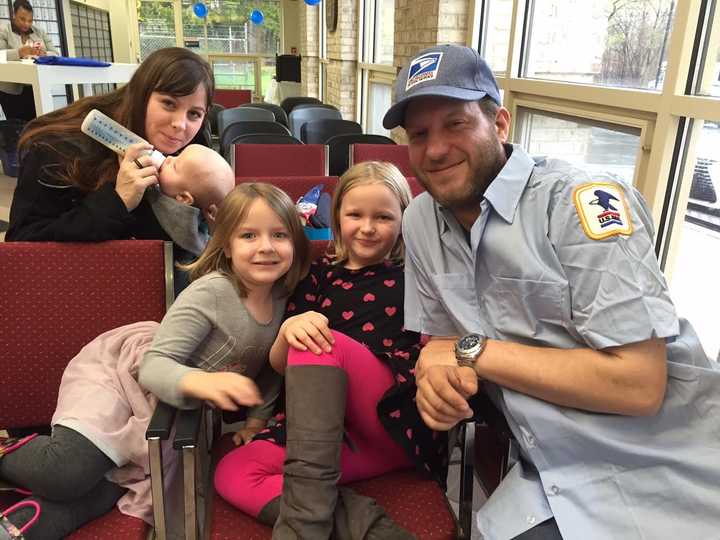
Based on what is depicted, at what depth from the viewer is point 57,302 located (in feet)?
4.71

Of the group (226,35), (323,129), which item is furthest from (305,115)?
(226,35)

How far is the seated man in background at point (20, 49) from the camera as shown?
4891 mm

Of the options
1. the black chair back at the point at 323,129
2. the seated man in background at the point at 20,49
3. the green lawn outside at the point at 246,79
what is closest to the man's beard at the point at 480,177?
the black chair back at the point at 323,129

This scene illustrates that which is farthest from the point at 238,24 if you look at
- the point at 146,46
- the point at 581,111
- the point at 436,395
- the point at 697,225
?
the point at 436,395

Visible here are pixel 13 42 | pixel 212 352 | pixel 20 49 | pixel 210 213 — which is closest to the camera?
pixel 212 352

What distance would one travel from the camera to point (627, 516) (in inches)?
40.2

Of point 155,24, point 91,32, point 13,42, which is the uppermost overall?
point 155,24

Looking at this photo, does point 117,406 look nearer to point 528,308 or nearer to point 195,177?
point 195,177

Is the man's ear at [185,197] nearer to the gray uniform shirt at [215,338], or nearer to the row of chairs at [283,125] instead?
Answer: the gray uniform shirt at [215,338]

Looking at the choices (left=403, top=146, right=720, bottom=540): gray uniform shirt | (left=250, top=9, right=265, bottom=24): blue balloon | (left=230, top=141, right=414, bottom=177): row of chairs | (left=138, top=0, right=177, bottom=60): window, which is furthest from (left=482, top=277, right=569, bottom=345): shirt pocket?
(left=138, top=0, right=177, bottom=60): window

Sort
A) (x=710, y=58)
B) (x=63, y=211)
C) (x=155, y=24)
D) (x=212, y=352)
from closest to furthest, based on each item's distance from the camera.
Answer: (x=212, y=352), (x=63, y=211), (x=710, y=58), (x=155, y=24)

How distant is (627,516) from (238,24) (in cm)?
1337

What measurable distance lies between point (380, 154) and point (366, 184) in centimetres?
167

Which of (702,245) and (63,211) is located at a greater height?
(63,211)
